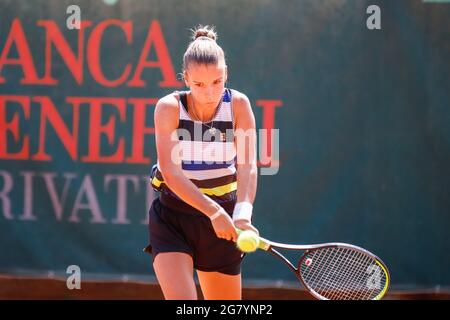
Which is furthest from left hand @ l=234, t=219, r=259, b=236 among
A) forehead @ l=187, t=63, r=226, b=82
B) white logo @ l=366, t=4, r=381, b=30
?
white logo @ l=366, t=4, r=381, b=30

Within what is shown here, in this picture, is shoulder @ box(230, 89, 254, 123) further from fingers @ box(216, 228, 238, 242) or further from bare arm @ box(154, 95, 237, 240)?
fingers @ box(216, 228, 238, 242)

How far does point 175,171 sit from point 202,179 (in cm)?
20

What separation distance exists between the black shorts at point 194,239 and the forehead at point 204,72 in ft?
1.98

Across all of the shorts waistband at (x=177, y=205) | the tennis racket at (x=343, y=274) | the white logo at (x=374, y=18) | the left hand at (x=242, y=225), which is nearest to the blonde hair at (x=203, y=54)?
the shorts waistband at (x=177, y=205)

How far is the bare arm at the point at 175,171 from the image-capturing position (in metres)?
3.22

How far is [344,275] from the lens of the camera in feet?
12.4

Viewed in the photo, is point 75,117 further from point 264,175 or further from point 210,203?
point 210,203

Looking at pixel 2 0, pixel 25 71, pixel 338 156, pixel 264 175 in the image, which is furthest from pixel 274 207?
pixel 2 0

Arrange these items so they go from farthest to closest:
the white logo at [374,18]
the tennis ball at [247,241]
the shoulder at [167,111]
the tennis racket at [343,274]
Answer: the white logo at [374,18]
the tennis racket at [343,274]
the shoulder at [167,111]
the tennis ball at [247,241]

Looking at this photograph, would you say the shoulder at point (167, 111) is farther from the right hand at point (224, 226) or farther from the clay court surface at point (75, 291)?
the clay court surface at point (75, 291)

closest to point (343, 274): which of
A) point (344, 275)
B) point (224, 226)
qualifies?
point (344, 275)

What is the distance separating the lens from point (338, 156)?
17.1 ft

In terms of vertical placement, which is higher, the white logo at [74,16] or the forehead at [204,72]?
the white logo at [74,16]

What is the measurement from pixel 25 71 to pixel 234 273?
259 centimetres
